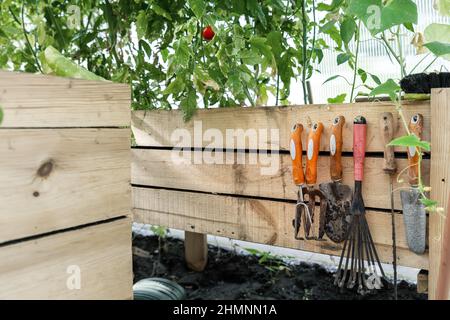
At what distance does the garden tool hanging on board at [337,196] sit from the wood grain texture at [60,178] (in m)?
0.34

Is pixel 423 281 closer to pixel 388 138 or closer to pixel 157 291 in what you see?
pixel 388 138

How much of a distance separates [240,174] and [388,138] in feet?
0.99

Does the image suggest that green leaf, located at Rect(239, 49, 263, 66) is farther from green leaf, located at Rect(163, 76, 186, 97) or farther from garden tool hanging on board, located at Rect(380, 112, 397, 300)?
garden tool hanging on board, located at Rect(380, 112, 397, 300)

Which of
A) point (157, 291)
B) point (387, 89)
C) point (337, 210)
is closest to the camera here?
point (387, 89)

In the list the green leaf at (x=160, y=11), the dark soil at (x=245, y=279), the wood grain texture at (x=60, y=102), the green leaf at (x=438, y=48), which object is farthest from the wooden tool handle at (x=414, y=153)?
the dark soil at (x=245, y=279)

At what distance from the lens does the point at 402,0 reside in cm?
54

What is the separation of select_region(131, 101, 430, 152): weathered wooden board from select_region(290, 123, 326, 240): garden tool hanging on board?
24 mm

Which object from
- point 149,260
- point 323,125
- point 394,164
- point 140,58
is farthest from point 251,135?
point 149,260

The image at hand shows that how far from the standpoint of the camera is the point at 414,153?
23.3 inches

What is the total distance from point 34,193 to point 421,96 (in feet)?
1.84

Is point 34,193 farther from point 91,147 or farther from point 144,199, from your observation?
point 144,199

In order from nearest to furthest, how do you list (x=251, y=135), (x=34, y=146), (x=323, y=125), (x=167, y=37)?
1. (x=34, y=146)
2. (x=323, y=125)
3. (x=251, y=135)
4. (x=167, y=37)

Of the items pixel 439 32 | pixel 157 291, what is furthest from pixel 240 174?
pixel 157 291

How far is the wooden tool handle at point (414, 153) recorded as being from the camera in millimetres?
595
